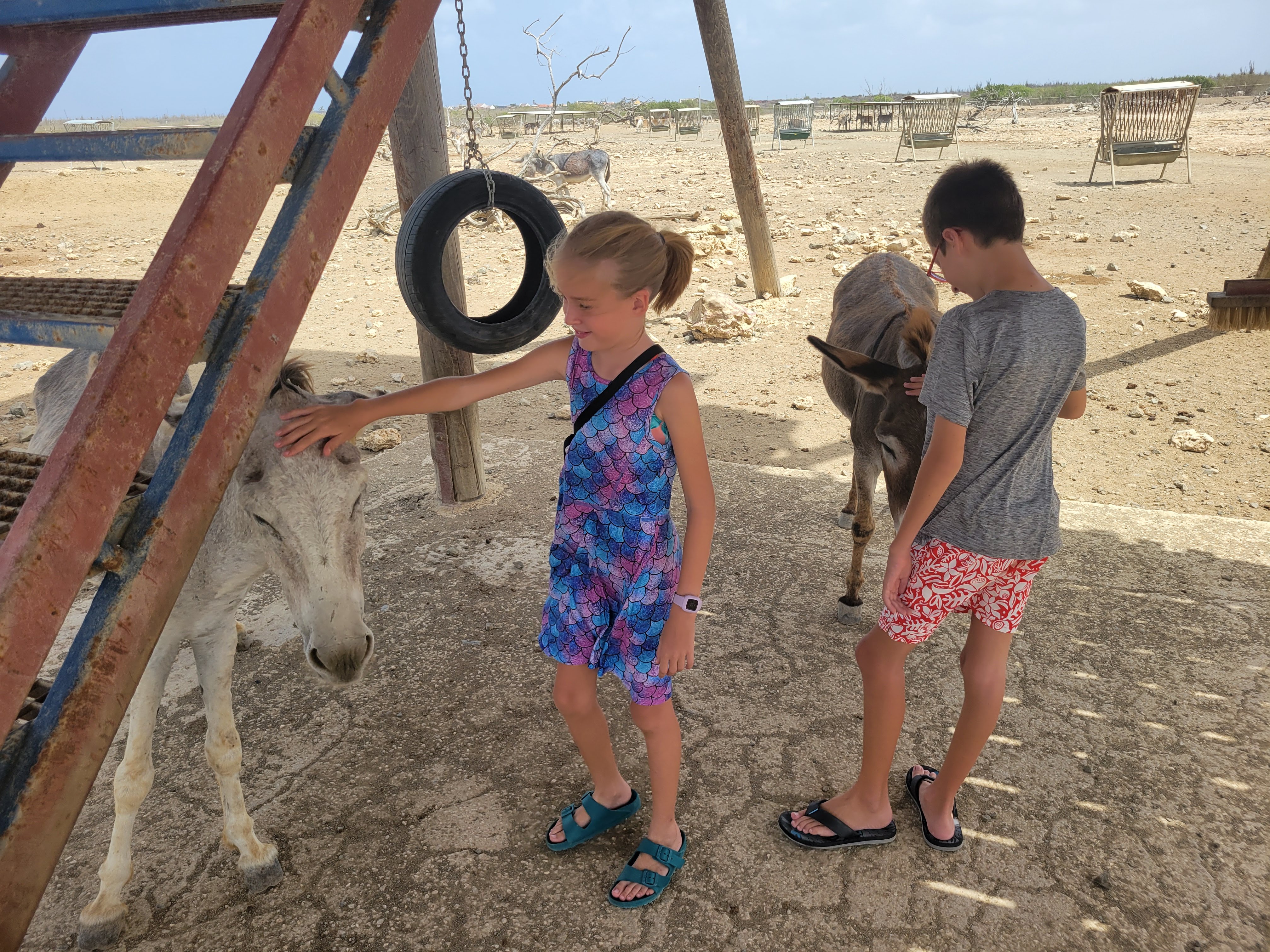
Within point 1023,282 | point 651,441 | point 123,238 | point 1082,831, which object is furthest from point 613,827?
point 123,238

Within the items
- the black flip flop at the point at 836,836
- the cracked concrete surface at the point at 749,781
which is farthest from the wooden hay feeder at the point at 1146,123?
the black flip flop at the point at 836,836

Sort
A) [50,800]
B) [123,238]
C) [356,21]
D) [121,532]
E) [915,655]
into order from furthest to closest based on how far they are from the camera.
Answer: [123,238]
[915,655]
[356,21]
[121,532]
[50,800]

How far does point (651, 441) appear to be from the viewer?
6.97 feet

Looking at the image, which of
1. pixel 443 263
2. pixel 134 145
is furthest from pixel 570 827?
pixel 443 263

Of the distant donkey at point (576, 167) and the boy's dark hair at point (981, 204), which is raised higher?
the distant donkey at point (576, 167)

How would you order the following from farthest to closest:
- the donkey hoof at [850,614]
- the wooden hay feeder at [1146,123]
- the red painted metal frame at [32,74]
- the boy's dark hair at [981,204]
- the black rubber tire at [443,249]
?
the wooden hay feeder at [1146,123], the donkey hoof at [850,614], the black rubber tire at [443,249], the red painted metal frame at [32,74], the boy's dark hair at [981,204]

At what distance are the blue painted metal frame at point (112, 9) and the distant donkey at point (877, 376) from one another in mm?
1996

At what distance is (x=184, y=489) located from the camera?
147 centimetres

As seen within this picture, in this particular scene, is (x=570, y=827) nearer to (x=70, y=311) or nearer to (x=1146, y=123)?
(x=70, y=311)

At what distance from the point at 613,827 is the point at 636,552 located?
1.10 meters

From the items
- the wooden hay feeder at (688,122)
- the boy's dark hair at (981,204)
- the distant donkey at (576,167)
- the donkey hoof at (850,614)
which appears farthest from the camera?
the wooden hay feeder at (688,122)

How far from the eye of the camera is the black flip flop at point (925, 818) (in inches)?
101

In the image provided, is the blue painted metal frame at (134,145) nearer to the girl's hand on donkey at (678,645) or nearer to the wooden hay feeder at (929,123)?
the girl's hand on donkey at (678,645)

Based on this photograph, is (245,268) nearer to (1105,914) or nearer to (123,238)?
(123,238)
